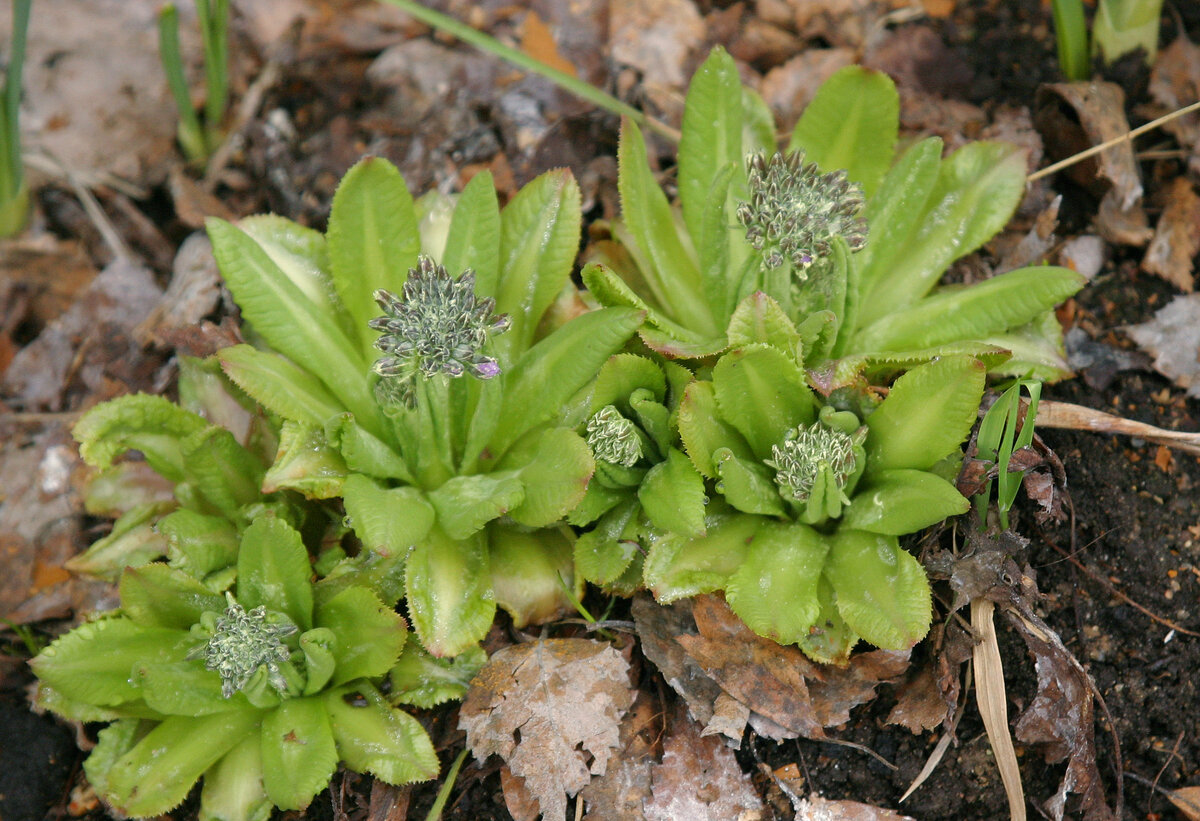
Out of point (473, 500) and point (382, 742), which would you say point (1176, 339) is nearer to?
point (473, 500)

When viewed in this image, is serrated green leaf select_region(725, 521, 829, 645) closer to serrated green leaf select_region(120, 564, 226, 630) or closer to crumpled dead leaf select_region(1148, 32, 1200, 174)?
serrated green leaf select_region(120, 564, 226, 630)

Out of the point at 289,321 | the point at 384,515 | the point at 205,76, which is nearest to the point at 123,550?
the point at 289,321

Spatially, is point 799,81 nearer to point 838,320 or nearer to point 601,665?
point 838,320

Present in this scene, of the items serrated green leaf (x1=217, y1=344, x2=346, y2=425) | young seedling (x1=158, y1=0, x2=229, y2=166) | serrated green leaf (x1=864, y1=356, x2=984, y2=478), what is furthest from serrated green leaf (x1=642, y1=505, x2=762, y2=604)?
young seedling (x1=158, y1=0, x2=229, y2=166)

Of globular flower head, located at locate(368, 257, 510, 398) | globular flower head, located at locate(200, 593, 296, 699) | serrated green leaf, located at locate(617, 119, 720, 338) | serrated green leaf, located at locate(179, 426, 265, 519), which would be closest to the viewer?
globular flower head, located at locate(368, 257, 510, 398)

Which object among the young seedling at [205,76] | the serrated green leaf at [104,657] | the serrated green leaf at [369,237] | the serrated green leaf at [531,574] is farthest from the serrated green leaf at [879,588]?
the young seedling at [205,76]

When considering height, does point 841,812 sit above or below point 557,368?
below
